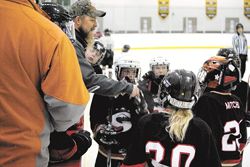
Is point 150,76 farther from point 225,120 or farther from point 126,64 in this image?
point 225,120

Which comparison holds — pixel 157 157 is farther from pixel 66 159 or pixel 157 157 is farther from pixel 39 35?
pixel 39 35

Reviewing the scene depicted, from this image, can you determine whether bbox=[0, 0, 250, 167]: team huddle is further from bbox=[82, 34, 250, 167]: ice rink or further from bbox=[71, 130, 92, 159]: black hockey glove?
bbox=[82, 34, 250, 167]: ice rink

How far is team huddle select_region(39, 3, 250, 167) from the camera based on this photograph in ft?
5.04

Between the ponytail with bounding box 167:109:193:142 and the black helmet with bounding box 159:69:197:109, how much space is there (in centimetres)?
3

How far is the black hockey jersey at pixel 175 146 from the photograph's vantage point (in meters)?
1.52

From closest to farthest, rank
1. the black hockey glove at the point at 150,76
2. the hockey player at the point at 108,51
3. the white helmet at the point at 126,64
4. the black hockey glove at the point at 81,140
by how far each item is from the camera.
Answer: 1. the black hockey glove at the point at 81,140
2. the white helmet at the point at 126,64
3. the black hockey glove at the point at 150,76
4. the hockey player at the point at 108,51

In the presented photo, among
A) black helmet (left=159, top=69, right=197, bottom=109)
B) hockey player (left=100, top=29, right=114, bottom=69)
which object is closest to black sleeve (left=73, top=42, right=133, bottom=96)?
black helmet (left=159, top=69, right=197, bottom=109)

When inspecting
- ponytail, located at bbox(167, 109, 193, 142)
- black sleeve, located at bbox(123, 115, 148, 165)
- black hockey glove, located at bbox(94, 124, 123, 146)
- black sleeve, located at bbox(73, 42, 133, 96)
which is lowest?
black hockey glove, located at bbox(94, 124, 123, 146)

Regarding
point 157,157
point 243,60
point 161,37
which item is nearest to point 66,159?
point 157,157

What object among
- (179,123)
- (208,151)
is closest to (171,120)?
(179,123)

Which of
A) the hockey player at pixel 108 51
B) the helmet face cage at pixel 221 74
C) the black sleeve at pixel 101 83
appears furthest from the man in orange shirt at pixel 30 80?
the hockey player at pixel 108 51

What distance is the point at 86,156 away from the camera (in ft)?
11.1

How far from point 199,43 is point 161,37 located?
124 cm

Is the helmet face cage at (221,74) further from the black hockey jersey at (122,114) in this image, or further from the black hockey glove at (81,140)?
the black hockey glove at (81,140)
